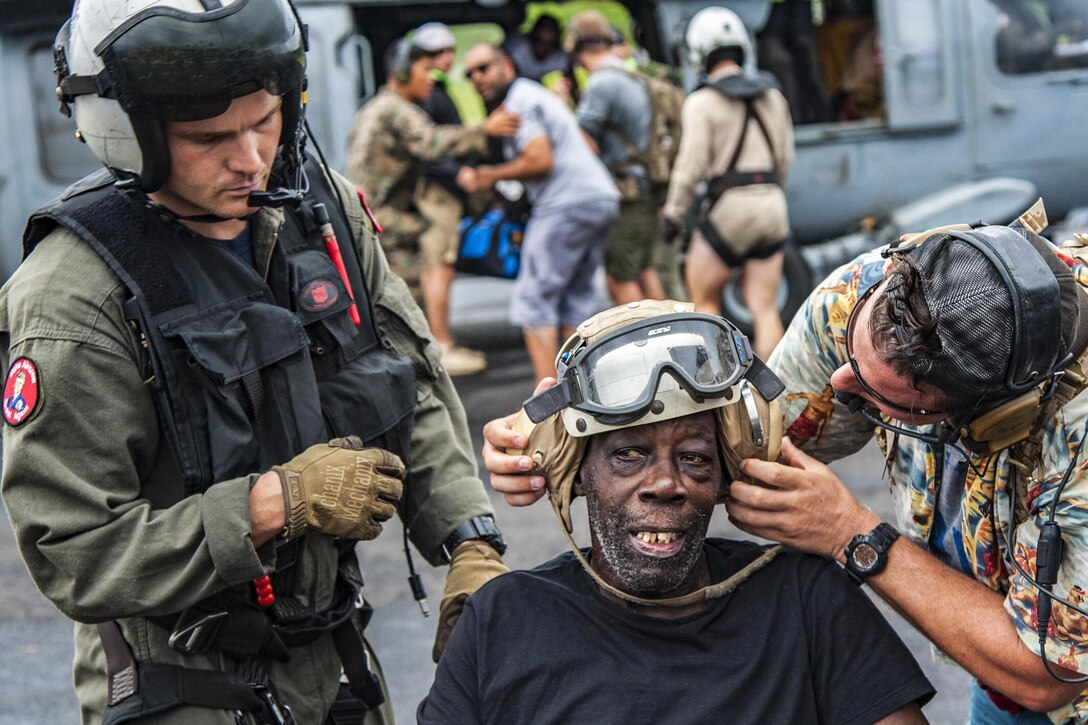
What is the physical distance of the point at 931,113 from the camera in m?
8.80

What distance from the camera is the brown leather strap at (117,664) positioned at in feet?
8.03

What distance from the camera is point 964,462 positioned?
A: 2420mm

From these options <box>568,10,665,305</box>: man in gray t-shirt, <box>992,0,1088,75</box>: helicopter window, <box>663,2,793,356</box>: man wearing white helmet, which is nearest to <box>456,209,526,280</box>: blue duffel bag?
<box>568,10,665,305</box>: man in gray t-shirt

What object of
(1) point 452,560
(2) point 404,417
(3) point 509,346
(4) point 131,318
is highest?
(4) point 131,318

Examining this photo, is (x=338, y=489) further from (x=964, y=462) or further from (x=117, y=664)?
(x=964, y=462)

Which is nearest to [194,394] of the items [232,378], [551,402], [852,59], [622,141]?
[232,378]

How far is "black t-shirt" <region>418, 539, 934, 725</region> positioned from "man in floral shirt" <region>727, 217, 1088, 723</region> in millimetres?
98

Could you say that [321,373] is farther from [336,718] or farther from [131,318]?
[336,718]

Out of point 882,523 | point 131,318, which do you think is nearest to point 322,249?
point 131,318

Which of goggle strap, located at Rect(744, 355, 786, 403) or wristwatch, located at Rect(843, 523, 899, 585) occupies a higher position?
goggle strap, located at Rect(744, 355, 786, 403)

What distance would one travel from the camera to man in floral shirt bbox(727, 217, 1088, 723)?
2.07m

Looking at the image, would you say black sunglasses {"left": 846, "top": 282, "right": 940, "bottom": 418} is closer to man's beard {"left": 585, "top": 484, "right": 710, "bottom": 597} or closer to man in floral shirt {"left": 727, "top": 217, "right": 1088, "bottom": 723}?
man in floral shirt {"left": 727, "top": 217, "right": 1088, "bottom": 723}

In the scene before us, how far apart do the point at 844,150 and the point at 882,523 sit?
6890 millimetres

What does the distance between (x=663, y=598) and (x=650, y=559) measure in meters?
0.10
